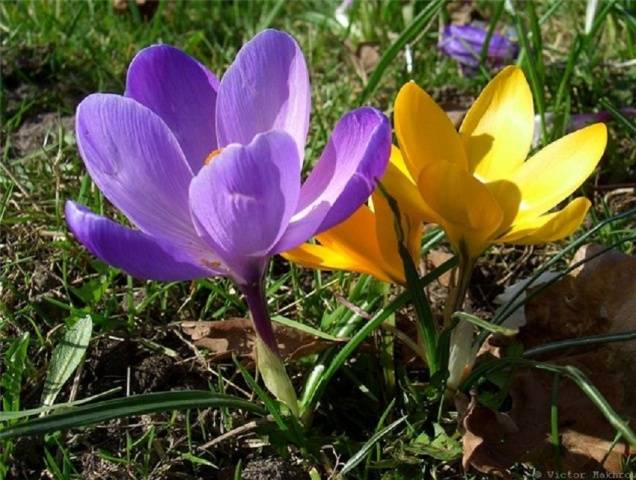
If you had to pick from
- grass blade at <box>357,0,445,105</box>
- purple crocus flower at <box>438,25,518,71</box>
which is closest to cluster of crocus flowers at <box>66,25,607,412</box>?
grass blade at <box>357,0,445,105</box>

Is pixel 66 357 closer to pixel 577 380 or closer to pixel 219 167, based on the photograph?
pixel 219 167

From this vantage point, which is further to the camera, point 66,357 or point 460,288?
point 66,357

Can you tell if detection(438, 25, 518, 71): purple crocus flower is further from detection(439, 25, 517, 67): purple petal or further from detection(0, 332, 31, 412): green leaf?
detection(0, 332, 31, 412): green leaf

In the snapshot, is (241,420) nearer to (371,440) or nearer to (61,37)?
(371,440)

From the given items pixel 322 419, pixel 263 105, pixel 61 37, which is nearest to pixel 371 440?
pixel 322 419

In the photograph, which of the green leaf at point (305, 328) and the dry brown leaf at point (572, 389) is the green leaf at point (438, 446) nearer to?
the dry brown leaf at point (572, 389)

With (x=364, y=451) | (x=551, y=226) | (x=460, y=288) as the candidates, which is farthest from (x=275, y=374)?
(x=551, y=226)
